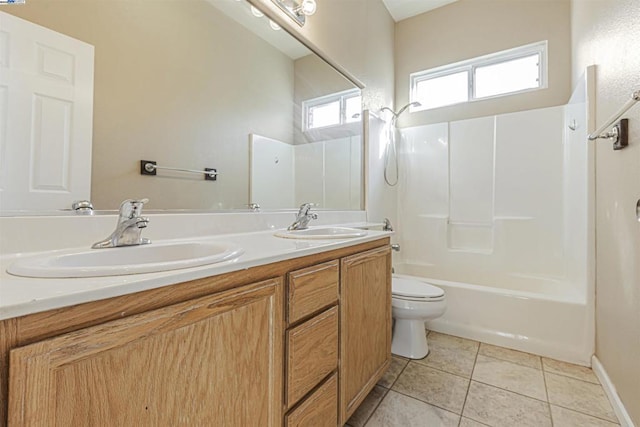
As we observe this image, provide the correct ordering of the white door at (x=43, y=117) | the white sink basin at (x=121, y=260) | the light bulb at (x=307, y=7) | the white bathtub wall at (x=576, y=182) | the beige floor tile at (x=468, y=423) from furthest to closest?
the white bathtub wall at (x=576, y=182) → the light bulb at (x=307, y=7) → the beige floor tile at (x=468, y=423) → the white door at (x=43, y=117) → the white sink basin at (x=121, y=260)

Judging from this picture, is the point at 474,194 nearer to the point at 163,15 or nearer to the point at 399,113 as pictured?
the point at 399,113

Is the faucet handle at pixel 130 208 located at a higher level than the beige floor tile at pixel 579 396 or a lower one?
higher

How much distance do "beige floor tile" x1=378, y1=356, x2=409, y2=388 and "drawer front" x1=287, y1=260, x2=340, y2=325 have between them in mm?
845

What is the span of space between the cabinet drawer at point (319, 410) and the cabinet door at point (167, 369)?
9 centimetres

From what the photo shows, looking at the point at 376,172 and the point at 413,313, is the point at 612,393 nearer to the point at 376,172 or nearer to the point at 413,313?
the point at 413,313

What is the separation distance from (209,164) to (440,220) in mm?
2299

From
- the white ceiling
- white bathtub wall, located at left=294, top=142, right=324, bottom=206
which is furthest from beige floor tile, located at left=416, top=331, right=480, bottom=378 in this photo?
the white ceiling

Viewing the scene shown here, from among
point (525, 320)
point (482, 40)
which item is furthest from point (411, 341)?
point (482, 40)

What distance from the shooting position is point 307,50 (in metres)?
1.79

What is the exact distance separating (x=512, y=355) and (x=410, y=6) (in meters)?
3.18

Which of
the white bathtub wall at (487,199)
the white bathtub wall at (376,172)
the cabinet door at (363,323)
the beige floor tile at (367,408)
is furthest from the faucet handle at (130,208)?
the white bathtub wall at (487,199)

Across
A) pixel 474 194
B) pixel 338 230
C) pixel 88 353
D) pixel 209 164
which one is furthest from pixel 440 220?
pixel 88 353

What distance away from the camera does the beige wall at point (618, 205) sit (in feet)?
3.89

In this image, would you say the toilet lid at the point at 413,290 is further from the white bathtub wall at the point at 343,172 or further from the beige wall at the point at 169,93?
the beige wall at the point at 169,93
